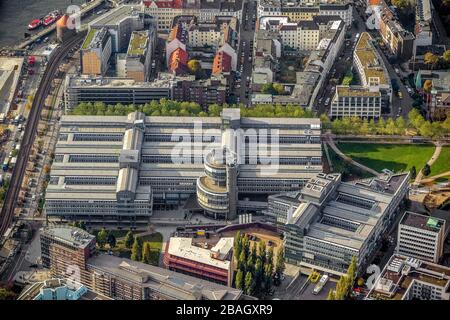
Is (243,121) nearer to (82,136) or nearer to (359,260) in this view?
(82,136)

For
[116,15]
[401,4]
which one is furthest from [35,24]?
[401,4]

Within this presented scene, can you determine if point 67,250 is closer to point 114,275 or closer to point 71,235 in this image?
point 71,235

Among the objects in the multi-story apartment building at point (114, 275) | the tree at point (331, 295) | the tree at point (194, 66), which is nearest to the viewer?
the multi-story apartment building at point (114, 275)

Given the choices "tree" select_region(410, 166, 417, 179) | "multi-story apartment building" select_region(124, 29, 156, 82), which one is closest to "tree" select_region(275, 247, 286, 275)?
"tree" select_region(410, 166, 417, 179)

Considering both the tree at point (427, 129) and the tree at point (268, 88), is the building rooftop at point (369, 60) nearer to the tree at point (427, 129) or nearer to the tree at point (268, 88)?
the tree at point (427, 129)

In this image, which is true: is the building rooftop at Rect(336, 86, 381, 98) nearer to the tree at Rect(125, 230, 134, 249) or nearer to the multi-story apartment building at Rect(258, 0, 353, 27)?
the multi-story apartment building at Rect(258, 0, 353, 27)

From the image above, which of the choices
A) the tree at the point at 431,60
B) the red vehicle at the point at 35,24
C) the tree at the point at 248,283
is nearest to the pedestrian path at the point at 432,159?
the tree at the point at 431,60

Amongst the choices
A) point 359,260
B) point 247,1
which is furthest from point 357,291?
point 247,1
